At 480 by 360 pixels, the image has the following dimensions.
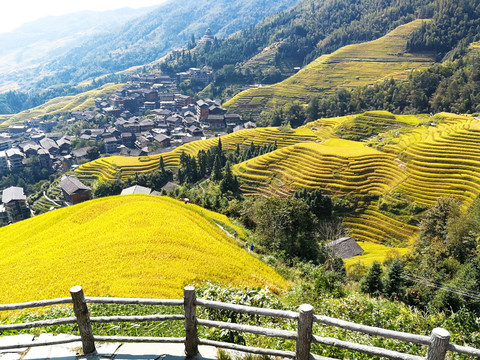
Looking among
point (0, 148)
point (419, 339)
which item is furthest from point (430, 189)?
point (0, 148)

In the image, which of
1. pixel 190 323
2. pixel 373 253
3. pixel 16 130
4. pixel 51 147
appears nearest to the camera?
pixel 190 323

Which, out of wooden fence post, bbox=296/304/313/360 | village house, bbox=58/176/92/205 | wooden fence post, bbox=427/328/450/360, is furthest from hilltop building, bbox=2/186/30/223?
wooden fence post, bbox=427/328/450/360

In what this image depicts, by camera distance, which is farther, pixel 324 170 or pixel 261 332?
pixel 324 170

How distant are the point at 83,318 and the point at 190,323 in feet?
5.71

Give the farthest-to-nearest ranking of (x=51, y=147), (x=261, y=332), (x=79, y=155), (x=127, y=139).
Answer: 1. (x=127, y=139)
2. (x=51, y=147)
3. (x=79, y=155)
4. (x=261, y=332)

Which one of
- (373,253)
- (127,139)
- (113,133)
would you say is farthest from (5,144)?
(373,253)

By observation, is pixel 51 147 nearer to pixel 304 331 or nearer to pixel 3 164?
pixel 3 164

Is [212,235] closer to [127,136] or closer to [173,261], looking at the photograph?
[173,261]

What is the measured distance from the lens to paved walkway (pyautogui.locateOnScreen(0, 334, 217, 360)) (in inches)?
192

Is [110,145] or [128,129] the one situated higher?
[128,129]

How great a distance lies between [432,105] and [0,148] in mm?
117977

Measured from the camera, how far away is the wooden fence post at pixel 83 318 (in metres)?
4.55

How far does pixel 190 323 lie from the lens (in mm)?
4613

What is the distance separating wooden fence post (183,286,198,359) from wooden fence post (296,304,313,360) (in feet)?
5.20
